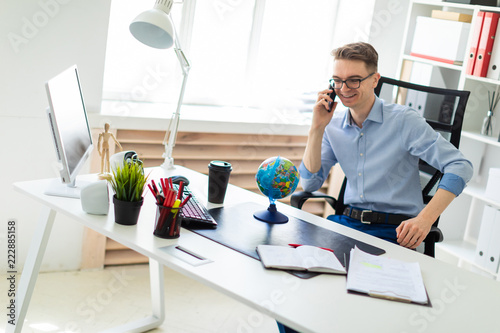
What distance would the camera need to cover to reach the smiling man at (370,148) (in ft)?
7.73

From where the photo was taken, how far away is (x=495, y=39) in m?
3.12

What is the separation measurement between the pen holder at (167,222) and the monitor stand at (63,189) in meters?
0.42

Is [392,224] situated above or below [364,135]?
below

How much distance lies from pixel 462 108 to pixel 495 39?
0.92 m

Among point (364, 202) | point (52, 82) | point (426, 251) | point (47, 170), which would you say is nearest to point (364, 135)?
point (364, 202)

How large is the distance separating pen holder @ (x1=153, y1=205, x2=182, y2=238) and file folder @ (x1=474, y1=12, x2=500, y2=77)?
2130mm

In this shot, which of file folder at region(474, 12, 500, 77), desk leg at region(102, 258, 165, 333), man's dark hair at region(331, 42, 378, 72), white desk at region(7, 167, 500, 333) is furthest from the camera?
file folder at region(474, 12, 500, 77)

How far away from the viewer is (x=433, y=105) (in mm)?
3215

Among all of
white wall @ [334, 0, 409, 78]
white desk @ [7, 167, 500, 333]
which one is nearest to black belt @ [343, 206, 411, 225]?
white desk @ [7, 167, 500, 333]

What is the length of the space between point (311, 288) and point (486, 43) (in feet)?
7.01

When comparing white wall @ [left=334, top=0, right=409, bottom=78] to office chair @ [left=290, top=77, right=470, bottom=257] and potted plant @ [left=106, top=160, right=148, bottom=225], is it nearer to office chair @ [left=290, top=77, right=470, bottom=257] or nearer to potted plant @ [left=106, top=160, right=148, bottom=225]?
office chair @ [left=290, top=77, right=470, bottom=257]

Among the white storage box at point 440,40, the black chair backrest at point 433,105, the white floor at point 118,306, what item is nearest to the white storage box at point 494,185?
the black chair backrest at point 433,105

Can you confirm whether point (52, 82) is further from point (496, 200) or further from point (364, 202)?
point (496, 200)

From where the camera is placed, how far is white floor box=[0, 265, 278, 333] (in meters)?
2.63
